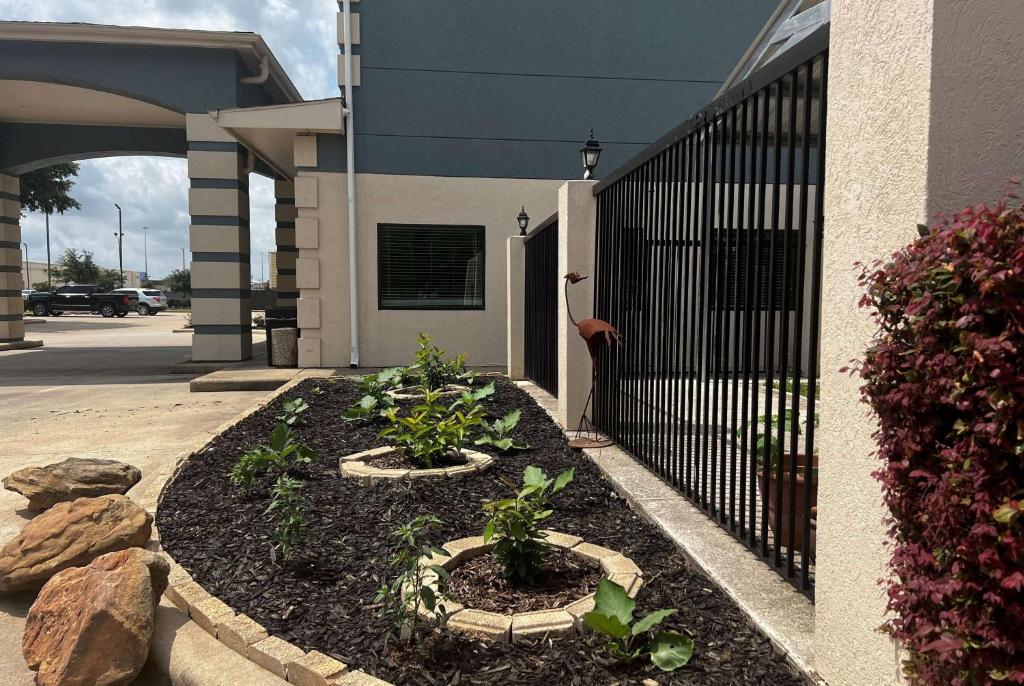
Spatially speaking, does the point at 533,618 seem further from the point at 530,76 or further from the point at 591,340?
the point at 530,76

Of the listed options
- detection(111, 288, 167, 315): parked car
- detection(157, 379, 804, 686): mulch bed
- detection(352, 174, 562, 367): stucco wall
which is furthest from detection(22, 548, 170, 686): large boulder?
detection(111, 288, 167, 315): parked car

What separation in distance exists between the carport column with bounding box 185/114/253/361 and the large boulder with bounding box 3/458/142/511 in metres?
8.37

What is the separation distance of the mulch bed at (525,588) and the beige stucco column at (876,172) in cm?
110

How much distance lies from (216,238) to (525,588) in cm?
1164

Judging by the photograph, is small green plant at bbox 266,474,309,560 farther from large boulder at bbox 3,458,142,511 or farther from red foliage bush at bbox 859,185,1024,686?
red foliage bush at bbox 859,185,1024,686

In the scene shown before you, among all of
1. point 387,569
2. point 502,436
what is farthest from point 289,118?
point 387,569

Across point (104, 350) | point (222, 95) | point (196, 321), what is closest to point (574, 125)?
point (222, 95)

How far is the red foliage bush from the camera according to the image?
1.40 m

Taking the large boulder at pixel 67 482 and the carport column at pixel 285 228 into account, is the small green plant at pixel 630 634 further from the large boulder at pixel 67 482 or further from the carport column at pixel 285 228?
the carport column at pixel 285 228

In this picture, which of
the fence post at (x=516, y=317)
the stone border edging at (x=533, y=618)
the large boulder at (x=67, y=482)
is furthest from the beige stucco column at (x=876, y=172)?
the fence post at (x=516, y=317)

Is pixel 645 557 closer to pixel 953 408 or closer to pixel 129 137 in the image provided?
pixel 953 408

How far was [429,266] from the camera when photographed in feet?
39.6

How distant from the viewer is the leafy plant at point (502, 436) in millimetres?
5410

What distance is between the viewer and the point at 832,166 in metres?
2.17
